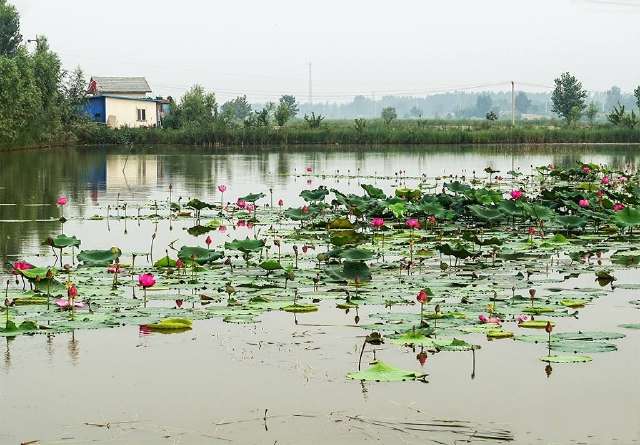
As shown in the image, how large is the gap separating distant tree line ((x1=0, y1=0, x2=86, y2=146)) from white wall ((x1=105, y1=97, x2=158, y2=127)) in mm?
4117

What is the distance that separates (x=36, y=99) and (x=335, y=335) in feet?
124

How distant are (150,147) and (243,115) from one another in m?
79.2

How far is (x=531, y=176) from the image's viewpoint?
24.9 m

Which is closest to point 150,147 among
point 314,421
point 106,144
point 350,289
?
point 106,144

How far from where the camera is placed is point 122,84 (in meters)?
75.6

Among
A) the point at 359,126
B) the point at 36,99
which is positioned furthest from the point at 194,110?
the point at 36,99

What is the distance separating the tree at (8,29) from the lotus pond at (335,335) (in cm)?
5655

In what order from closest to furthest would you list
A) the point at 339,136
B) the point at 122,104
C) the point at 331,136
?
1. the point at 339,136
2. the point at 331,136
3. the point at 122,104

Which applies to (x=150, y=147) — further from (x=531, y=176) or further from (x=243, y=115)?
(x=243, y=115)

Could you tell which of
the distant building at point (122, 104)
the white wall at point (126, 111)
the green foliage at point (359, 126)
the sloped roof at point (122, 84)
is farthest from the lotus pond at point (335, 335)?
the sloped roof at point (122, 84)

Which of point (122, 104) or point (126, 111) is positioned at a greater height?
point (122, 104)

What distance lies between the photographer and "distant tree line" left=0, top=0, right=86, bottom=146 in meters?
40.4

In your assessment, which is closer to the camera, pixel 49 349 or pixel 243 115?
pixel 49 349

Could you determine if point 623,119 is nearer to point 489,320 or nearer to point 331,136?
point 331,136
